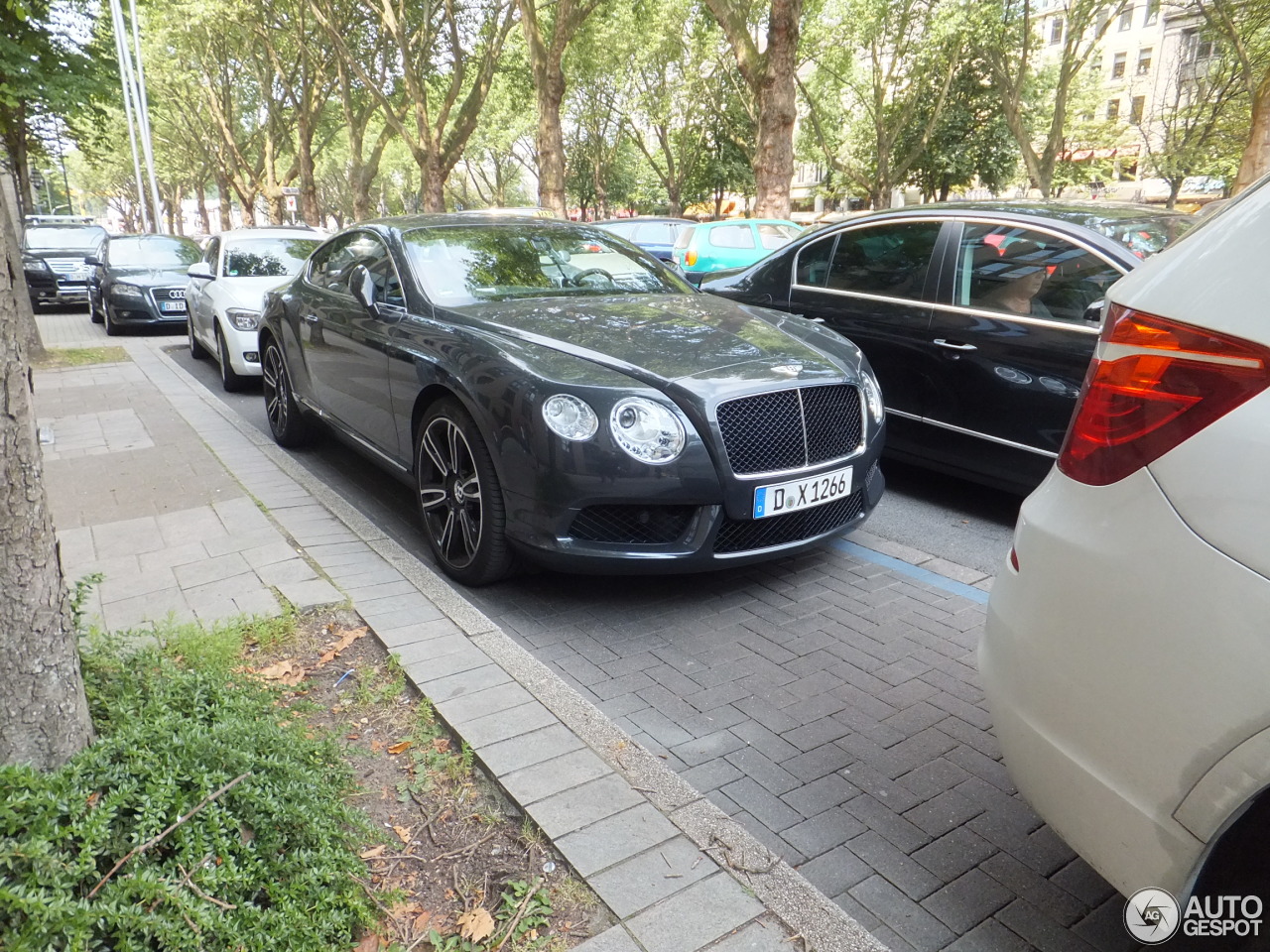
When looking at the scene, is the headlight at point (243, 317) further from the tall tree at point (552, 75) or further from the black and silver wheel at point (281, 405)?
the tall tree at point (552, 75)

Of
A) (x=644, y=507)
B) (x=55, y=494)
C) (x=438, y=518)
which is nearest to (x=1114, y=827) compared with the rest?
(x=644, y=507)

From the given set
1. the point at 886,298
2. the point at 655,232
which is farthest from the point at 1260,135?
the point at 886,298

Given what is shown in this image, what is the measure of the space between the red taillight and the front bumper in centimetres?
186

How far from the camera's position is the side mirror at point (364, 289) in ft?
15.7

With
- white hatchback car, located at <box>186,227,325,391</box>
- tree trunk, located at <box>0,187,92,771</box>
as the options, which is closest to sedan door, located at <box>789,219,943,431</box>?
tree trunk, located at <box>0,187,92,771</box>

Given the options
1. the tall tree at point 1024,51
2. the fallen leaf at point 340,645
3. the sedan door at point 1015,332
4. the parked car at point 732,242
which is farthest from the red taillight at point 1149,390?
the tall tree at point 1024,51

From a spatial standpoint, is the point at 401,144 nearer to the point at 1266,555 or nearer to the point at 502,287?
the point at 502,287

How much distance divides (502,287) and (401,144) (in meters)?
51.1

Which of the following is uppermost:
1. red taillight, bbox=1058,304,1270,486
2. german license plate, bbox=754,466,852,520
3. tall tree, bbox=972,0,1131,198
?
tall tree, bbox=972,0,1131,198

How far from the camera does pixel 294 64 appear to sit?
2845 cm

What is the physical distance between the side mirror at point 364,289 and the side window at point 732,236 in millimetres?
11221

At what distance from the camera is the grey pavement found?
2.17 m

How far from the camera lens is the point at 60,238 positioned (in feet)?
67.7

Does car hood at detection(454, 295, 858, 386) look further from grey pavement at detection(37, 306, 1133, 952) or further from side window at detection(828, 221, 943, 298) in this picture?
side window at detection(828, 221, 943, 298)
